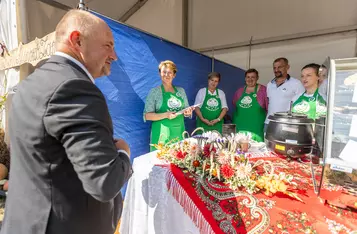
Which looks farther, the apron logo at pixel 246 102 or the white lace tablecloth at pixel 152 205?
the apron logo at pixel 246 102

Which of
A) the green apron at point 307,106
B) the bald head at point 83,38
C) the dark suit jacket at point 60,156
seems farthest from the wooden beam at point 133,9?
the dark suit jacket at point 60,156

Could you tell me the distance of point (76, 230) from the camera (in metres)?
0.59

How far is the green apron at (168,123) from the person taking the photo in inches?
78.2

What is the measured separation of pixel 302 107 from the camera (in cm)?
168

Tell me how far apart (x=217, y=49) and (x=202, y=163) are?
4.96 meters

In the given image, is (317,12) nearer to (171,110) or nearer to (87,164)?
(171,110)

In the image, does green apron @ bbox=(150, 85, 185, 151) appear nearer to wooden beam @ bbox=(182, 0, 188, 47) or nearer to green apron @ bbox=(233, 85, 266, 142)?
green apron @ bbox=(233, 85, 266, 142)

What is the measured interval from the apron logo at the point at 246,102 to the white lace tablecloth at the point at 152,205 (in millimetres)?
1918

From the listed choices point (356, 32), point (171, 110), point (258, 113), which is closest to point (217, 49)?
point (356, 32)

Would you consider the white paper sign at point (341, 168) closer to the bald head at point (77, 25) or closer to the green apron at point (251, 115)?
the bald head at point (77, 25)

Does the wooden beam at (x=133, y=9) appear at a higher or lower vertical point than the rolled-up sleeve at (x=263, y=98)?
higher

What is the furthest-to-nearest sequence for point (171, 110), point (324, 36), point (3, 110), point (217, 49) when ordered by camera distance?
point (217, 49) < point (324, 36) < point (3, 110) < point (171, 110)

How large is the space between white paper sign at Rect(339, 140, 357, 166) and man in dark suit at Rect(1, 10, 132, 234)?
0.86 metres

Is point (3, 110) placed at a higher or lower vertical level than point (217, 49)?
lower
